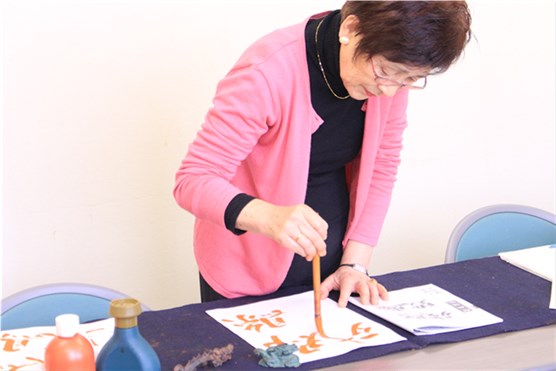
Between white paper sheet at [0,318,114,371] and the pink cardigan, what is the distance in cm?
31

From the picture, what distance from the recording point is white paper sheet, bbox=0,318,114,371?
148 centimetres

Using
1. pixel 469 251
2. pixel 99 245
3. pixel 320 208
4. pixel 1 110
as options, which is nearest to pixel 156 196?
pixel 99 245


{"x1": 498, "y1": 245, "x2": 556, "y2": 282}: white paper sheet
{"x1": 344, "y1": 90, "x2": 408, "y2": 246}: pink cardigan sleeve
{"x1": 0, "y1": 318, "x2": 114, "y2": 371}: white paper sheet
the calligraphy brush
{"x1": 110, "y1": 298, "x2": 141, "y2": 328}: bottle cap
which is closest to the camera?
{"x1": 110, "y1": 298, "x2": 141, "y2": 328}: bottle cap

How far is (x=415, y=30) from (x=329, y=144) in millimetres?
393

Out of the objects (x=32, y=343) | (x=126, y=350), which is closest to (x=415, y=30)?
(x=126, y=350)

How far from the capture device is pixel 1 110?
232cm

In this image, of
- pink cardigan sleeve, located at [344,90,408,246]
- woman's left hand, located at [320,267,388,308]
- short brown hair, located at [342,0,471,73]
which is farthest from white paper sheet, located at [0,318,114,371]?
short brown hair, located at [342,0,471,73]

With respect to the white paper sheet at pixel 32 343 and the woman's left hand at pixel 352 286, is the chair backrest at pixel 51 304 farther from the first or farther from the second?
the woman's left hand at pixel 352 286

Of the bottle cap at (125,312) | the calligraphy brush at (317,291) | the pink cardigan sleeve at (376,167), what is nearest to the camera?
the bottle cap at (125,312)

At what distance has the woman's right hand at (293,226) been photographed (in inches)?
60.3

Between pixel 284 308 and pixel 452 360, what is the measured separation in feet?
1.31

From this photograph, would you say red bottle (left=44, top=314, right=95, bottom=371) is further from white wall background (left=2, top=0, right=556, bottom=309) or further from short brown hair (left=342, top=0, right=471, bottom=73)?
white wall background (left=2, top=0, right=556, bottom=309)

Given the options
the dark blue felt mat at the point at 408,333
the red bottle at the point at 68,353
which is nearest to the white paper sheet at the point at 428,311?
the dark blue felt mat at the point at 408,333

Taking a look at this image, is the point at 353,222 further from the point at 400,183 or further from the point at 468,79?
the point at 468,79
